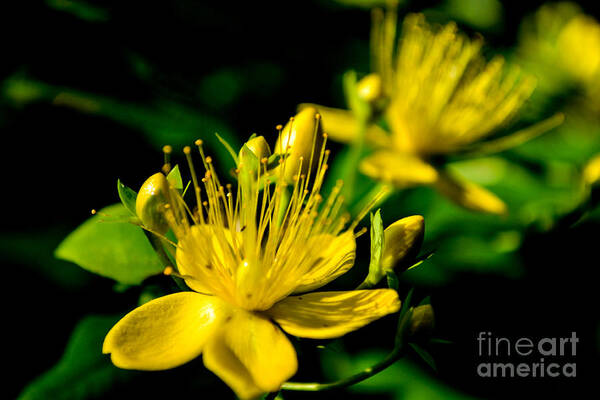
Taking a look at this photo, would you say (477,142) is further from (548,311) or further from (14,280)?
(14,280)

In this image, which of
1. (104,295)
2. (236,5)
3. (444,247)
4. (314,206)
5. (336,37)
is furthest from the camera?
(336,37)

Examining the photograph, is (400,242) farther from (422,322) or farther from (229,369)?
(229,369)

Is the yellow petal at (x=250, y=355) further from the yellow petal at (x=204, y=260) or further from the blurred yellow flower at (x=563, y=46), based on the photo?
the blurred yellow flower at (x=563, y=46)

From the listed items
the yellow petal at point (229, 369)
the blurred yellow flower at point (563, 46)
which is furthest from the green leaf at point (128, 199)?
the blurred yellow flower at point (563, 46)

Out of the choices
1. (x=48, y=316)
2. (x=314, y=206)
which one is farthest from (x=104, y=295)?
(x=314, y=206)

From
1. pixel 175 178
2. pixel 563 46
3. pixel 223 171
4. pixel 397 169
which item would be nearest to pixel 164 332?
pixel 175 178

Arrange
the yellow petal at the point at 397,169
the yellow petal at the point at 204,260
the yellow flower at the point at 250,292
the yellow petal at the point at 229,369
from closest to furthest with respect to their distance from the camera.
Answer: the yellow petal at the point at 229,369 < the yellow flower at the point at 250,292 < the yellow petal at the point at 204,260 < the yellow petal at the point at 397,169
